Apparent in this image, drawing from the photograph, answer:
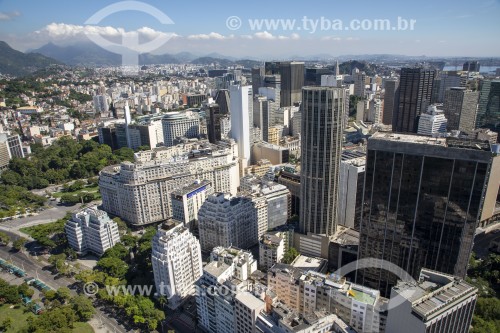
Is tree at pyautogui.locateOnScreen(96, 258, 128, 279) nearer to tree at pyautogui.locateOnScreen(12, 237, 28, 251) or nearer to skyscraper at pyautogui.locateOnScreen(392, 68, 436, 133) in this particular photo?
tree at pyautogui.locateOnScreen(12, 237, 28, 251)

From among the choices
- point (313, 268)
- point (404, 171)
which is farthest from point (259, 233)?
point (404, 171)

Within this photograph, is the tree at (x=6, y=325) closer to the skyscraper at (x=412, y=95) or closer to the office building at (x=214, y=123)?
the office building at (x=214, y=123)

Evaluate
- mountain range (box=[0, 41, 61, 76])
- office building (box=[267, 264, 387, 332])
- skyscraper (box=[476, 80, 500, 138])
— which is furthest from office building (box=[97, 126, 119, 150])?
mountain range (box=[0, 41, 61, 76])

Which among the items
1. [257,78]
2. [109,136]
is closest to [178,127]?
[109,136]

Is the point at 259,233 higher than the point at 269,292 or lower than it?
lower

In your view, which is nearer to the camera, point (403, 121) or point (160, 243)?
point (160, 243)

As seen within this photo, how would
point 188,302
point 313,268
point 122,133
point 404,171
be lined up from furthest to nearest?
point 122,133 → point 313,268 → point 188,302 → point 404,171

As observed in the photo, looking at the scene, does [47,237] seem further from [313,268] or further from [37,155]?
[37,155]
